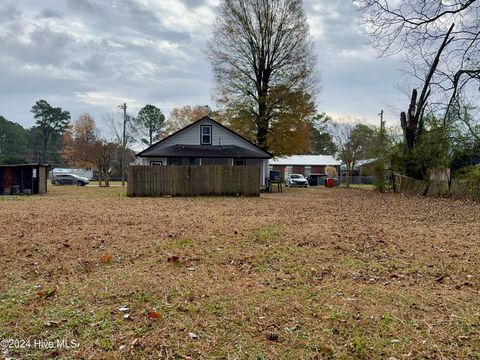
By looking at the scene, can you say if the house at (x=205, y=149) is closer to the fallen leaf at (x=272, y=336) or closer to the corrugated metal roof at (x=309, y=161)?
the fallen leaf at (x=272, y=336)

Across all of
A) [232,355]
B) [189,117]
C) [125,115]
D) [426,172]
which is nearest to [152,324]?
[232,355]

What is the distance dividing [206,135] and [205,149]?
1444 mm

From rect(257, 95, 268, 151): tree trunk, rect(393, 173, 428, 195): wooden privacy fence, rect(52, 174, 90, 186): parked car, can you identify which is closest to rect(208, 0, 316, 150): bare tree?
rect(257, 95, 268, 151): tree trunk

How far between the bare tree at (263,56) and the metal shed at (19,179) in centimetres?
1512

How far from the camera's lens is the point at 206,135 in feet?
84.0

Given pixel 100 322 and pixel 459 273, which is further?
pixel 459 273

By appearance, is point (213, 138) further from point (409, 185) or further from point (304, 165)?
point (304, 165)

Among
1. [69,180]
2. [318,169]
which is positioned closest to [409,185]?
[318,169]

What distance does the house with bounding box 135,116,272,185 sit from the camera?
23750mm

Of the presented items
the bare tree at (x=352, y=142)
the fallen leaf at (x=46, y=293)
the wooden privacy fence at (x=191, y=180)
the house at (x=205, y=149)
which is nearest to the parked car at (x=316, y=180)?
the bare tree at (x=352, y=142)

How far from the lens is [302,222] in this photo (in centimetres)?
895

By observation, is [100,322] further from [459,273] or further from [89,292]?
[459,273]

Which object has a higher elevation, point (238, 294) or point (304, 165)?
point (304, 165)

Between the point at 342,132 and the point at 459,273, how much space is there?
37.9 m
